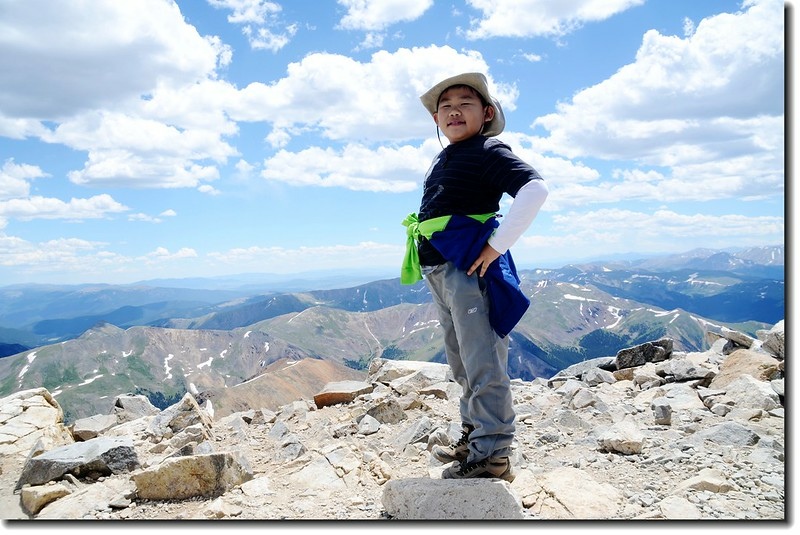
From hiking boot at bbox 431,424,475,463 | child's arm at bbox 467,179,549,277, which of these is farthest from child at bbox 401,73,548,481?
hiking boot at bbox 431,424,475,463

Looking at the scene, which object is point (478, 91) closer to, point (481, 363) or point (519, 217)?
point (519, 217)

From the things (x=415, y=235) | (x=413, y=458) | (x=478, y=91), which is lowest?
(x=413, y=458)

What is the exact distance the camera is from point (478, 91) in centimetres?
477

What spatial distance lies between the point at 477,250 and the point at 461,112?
1394mm

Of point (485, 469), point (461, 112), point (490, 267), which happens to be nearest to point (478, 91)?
point (461, 112)

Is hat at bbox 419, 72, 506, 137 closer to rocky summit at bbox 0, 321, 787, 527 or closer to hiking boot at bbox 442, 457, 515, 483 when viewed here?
hiking boot at bbox 442, 457, 515, 483

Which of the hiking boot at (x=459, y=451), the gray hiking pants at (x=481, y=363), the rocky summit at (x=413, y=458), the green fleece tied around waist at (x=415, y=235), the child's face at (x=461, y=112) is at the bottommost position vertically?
the rocky summit at (x=413, y=458)

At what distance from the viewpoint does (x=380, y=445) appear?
7312 mm

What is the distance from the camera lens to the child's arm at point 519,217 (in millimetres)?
4098

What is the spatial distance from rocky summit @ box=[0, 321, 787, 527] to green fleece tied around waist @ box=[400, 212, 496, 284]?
1.97 meters

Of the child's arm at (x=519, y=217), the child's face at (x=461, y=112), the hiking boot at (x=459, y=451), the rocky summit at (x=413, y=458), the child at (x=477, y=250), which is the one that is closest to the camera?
the child's arm at (x=519, y=217)

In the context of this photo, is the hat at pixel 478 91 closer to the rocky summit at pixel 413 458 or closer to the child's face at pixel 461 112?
the child's face at pixel 461 112

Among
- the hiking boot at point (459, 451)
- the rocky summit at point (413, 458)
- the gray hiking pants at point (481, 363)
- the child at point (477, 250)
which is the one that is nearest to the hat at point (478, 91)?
the child at point (477, 250)

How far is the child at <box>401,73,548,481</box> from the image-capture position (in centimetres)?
442
